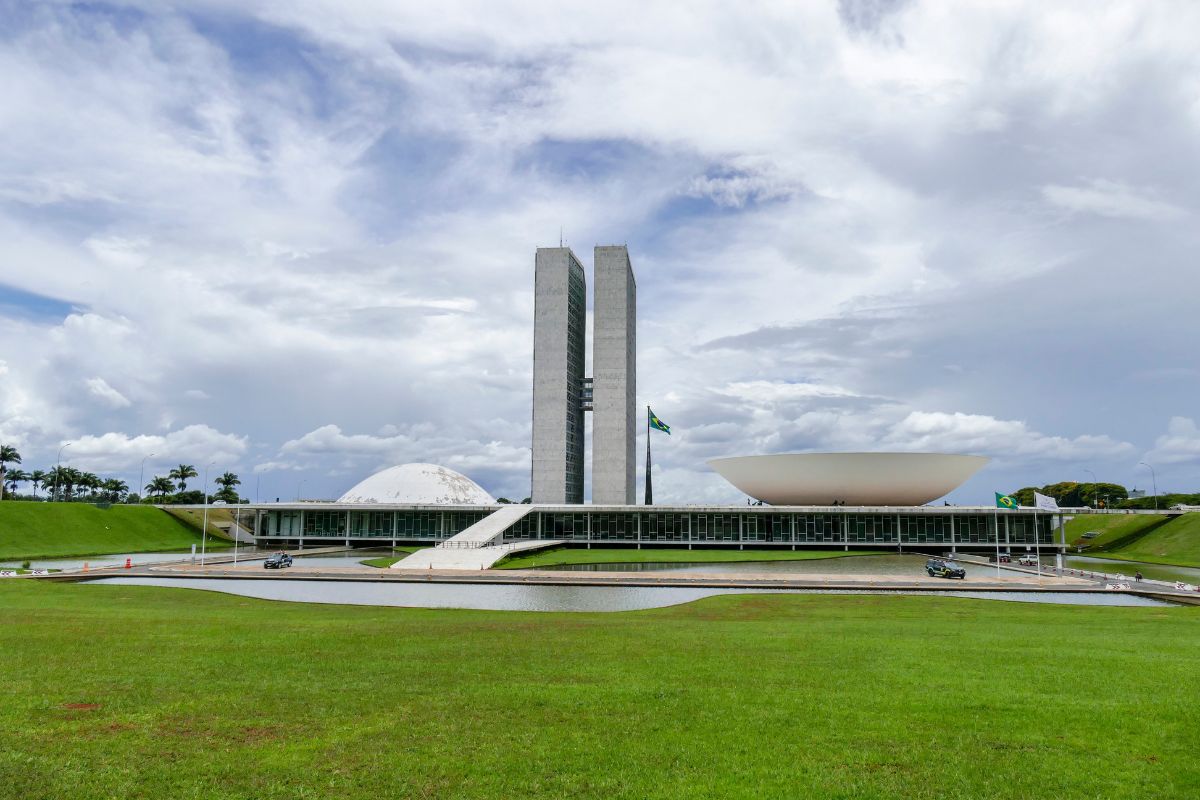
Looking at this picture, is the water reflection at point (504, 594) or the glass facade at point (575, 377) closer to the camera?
the water reflection at point (504, 594)

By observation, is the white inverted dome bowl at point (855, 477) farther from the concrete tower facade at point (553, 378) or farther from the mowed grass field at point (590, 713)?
the mowed grass field at point (590, 713)

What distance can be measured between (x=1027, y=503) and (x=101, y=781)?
12259 centimetres

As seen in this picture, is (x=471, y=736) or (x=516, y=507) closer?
(x=471, y=736)

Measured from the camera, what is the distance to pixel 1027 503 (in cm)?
11256

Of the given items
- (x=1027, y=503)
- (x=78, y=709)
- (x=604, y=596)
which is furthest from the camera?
(x=1027, y=503)

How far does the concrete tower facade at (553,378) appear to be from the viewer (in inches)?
3536

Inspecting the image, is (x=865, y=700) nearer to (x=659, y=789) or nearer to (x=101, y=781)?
(x=659, y=789)

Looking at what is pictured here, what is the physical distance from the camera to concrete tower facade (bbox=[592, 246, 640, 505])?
90875 mm

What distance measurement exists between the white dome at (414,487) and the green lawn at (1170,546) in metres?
55.8

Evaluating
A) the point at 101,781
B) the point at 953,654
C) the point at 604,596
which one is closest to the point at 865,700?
the point at 953,654

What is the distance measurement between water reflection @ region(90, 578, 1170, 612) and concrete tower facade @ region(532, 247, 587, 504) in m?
53.8

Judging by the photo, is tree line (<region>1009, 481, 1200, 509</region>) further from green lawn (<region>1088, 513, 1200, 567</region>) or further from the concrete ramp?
the concrete ramp

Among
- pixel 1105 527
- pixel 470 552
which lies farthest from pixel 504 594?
pixel 1105 527

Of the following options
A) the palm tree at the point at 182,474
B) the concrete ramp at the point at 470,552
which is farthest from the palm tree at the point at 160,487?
the concrete ramp at the point at 470,552
